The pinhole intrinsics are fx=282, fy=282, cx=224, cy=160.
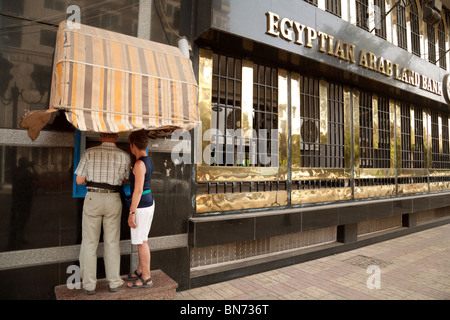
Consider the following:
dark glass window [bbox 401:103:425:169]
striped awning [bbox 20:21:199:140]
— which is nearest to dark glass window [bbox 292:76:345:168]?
dark glass window [bbox 401:103:425:169]

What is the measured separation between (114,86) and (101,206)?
138 centimetres

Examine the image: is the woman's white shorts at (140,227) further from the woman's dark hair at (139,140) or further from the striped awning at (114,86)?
the striped awning at (114,86)

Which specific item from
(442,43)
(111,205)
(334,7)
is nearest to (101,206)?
(111,205)

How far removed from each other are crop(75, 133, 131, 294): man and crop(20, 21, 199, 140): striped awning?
558mm

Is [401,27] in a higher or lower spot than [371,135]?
higher

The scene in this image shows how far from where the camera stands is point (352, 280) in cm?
499

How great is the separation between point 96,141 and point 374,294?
482 centimetres

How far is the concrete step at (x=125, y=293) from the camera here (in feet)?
10.7

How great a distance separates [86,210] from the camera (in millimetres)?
3270

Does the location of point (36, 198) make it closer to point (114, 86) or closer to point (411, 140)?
point (114, 86)

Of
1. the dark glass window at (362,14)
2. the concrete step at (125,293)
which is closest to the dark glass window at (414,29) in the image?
the dark glass window at (362,14)

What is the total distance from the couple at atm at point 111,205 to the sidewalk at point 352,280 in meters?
1.31

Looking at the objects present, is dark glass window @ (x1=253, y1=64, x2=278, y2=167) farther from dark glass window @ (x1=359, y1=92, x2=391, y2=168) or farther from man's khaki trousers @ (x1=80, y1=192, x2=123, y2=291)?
dark glass window @ (x1=359, y1=92, x2=391, y2=168)

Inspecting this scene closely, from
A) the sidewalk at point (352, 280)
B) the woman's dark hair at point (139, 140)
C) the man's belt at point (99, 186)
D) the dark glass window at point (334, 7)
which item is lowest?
the sidewalk at point (352, 280)
